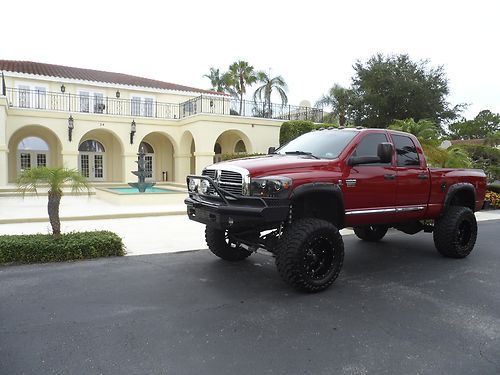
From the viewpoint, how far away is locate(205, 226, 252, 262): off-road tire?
6367 mm

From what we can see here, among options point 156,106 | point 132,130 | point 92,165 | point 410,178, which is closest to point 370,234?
point 410,178

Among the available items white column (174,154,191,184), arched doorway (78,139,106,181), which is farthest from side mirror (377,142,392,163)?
arched doorway (78,139,106,181)

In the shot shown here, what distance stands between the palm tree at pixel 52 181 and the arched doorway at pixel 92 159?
2049cm

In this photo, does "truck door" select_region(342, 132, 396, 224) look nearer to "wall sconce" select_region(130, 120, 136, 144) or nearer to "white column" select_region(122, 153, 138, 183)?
"wall sconce" select_region(130, 120, 136, 144)

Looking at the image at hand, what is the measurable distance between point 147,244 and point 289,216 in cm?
395

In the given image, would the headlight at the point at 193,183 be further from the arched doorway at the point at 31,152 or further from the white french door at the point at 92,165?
the white french door at the point at 92,165

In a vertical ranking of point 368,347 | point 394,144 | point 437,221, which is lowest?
point 368,347

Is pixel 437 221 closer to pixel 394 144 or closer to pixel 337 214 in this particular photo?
pixel 394 144

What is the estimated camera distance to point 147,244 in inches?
314

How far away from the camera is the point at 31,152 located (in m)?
24.4

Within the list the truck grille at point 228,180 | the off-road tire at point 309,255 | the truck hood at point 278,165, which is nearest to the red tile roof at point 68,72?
the truck grille at point 228,180

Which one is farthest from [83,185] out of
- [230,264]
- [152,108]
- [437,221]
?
[152,108]

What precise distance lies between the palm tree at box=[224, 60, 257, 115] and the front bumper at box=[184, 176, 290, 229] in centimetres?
3400

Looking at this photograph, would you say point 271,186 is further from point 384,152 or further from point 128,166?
point 128,166
